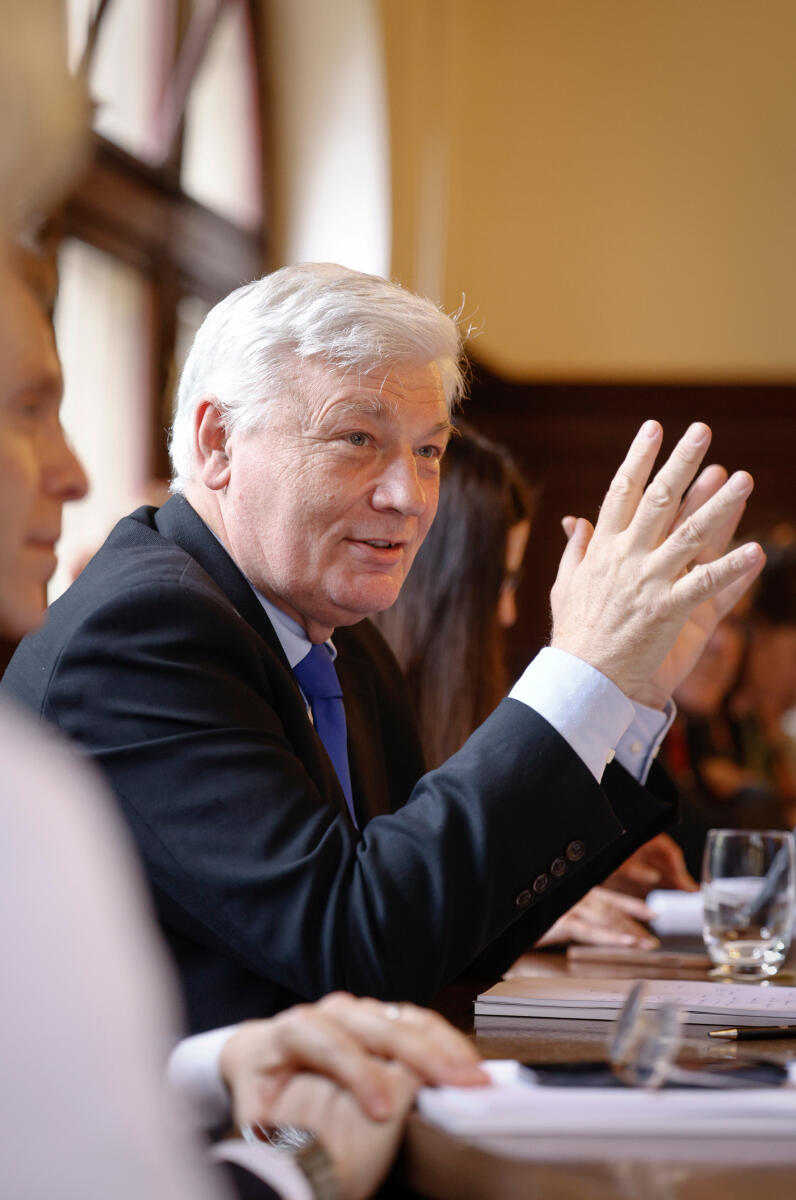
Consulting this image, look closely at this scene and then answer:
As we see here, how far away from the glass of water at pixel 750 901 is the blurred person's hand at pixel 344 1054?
877 millimetres

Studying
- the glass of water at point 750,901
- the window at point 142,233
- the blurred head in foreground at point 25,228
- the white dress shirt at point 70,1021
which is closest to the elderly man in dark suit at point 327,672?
the glass of water at point 750,901

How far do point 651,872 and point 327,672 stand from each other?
98 cm

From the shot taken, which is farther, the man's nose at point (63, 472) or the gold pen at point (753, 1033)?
the gold pen at point (753, 1033)

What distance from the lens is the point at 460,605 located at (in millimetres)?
2791

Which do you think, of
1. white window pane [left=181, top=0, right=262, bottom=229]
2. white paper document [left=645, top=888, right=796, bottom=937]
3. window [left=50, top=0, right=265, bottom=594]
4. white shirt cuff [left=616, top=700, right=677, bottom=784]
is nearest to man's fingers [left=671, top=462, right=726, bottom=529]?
white shirt cuff [left=616, top=700, right=677, bottom=784]

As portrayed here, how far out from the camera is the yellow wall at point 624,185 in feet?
24.4

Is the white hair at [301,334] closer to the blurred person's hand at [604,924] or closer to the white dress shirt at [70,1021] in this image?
the blurred person's hand at [604,924]

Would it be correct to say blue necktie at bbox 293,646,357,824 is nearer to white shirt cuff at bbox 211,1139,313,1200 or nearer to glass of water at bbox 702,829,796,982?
glass of water at bbox 702,829,796,982

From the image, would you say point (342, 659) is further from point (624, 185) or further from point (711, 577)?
point (624, 185)

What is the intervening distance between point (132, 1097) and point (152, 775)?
828 mm

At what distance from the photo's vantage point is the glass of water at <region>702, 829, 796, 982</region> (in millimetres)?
1796

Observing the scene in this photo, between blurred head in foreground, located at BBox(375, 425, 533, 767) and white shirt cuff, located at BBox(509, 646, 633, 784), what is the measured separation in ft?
4.06

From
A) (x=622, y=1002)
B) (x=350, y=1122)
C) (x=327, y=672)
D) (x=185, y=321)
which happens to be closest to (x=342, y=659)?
(x=327, y=672)

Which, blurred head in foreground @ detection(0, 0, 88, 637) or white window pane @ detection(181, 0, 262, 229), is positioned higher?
white window pane @ detection(181, 0, 262, 229)
